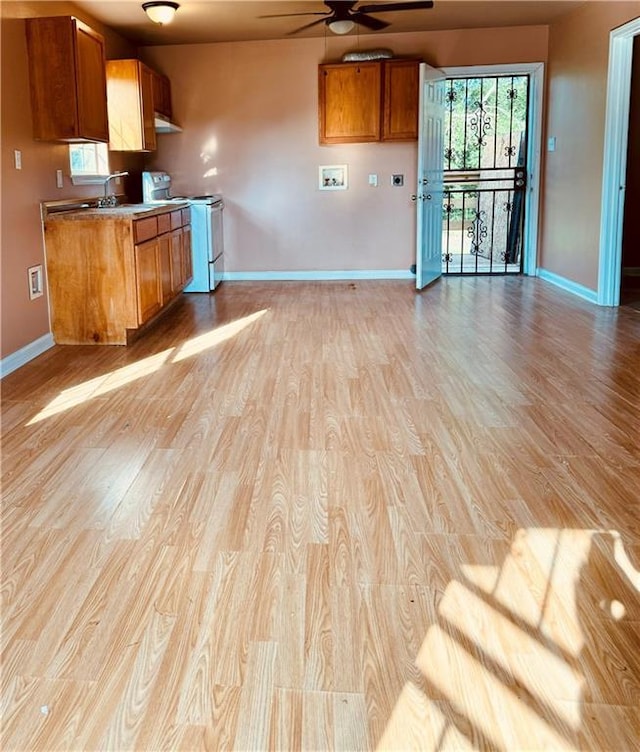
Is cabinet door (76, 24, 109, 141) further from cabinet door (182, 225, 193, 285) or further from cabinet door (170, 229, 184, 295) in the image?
cabinet door (182, 225, 193, 285)

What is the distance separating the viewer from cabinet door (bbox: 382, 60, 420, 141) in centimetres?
688

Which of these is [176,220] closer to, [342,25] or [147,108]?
[147,108]

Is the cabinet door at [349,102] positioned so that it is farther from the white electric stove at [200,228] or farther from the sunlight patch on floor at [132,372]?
the sunlight patch on floor at [132,372]

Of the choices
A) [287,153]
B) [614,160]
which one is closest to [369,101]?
[287,153]

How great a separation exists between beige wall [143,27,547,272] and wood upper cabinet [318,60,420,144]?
174 millimetres

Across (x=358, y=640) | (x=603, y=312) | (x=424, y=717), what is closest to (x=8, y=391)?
(x=358, y=640)

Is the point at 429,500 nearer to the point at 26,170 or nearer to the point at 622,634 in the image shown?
the point at 622,634

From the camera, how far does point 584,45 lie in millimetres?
6047

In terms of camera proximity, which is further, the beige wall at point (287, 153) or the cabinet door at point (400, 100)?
the beige wall at point (287, 153)

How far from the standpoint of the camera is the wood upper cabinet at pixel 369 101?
6.90 meters

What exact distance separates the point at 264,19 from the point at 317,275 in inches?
102

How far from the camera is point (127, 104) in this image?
6016 millimetres

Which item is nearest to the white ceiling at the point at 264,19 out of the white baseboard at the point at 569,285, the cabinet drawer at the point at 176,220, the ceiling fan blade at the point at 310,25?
the ceiling fan blade at the point at 310,25

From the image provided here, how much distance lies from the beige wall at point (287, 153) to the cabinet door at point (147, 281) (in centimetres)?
250
